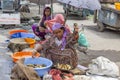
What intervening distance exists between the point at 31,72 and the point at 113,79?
161cm

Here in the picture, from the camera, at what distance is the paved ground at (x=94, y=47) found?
21.5 feet

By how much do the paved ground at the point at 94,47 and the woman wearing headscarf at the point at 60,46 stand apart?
96 cm

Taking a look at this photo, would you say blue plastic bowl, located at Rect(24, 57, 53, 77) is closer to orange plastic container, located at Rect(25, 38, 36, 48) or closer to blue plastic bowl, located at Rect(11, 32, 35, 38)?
orange plastic container, located at Rect(25, 38, 36, 48)

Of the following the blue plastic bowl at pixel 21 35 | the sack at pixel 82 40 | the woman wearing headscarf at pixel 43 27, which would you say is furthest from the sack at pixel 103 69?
the blue plastic bowl at pixel 21 35

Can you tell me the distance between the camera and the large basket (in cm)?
568

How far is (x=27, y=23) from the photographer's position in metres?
10.9

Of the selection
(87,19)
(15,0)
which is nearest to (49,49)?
(15,0)

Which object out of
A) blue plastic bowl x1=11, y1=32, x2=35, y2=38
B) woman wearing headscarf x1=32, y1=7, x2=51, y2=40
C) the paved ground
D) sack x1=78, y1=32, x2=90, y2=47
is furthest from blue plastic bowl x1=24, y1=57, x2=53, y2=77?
blue plastic bowl x1=11, y1=32, x2=35, y2=38

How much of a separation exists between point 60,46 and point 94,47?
340 centimetres

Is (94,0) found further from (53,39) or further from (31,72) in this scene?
(31,72)

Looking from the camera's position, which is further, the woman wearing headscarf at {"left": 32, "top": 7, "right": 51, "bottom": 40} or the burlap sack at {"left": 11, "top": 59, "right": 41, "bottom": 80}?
the woman wearing headscarf at {"left": 32, "top": 7, "right": 51, "bottom": 40}

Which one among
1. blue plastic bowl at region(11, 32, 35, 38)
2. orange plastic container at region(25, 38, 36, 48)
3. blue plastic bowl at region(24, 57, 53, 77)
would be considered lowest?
blue plastic bowl at region(24, 57, 53, 77)

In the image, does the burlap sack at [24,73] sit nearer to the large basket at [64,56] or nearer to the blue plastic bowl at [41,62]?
→ the blue plastic bowl at [41,62]

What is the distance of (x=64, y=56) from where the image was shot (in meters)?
5.69
